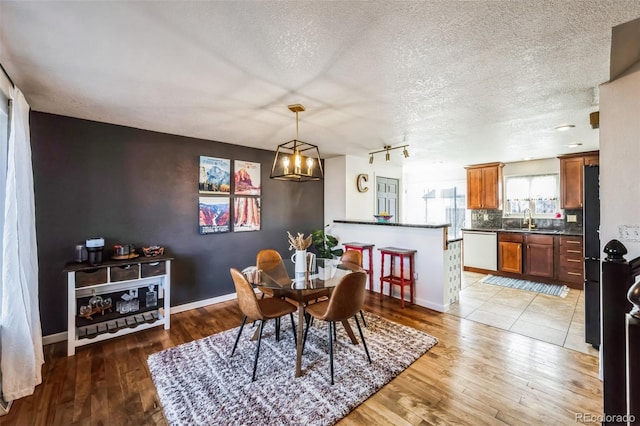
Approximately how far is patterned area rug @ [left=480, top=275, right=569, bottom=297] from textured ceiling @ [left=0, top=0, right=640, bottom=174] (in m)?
2.79

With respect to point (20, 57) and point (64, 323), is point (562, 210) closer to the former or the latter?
point (20, 57)

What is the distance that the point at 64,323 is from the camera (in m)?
2.88

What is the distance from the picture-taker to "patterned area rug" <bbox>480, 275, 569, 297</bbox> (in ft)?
14.4

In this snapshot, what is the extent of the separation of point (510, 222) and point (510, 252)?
3.02ft

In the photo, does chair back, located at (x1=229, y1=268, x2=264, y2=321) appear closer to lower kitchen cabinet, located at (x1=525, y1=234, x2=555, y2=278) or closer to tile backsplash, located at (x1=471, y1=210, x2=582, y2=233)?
lower kitchen cabinet, located at (x1=525, y1=234, x2=555, y2=278)

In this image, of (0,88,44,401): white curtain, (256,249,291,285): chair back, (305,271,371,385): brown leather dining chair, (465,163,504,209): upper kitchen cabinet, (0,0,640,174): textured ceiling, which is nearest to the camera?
(0,0,640,174): textured ceiling

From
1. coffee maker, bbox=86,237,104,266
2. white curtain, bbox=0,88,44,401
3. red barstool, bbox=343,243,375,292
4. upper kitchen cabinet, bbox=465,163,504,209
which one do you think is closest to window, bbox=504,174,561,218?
upper kitchen cabinet, bbox=465,163,504,209

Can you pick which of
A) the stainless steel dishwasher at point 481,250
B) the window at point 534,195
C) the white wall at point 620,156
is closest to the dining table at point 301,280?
the white wall at point 620,156

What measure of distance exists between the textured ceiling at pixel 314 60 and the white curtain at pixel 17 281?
545 mm

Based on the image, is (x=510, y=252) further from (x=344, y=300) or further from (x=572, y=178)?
(x=344, y=300)

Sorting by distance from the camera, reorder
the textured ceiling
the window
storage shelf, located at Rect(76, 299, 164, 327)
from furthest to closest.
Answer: the window
storage shelf, located at Rect(76, 299, 164, 327)
the textured ceiling

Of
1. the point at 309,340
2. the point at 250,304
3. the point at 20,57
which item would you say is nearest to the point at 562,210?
the point at 309,340

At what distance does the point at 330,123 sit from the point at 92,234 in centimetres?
305

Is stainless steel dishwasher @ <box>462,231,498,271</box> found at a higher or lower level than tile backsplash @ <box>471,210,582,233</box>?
lower
